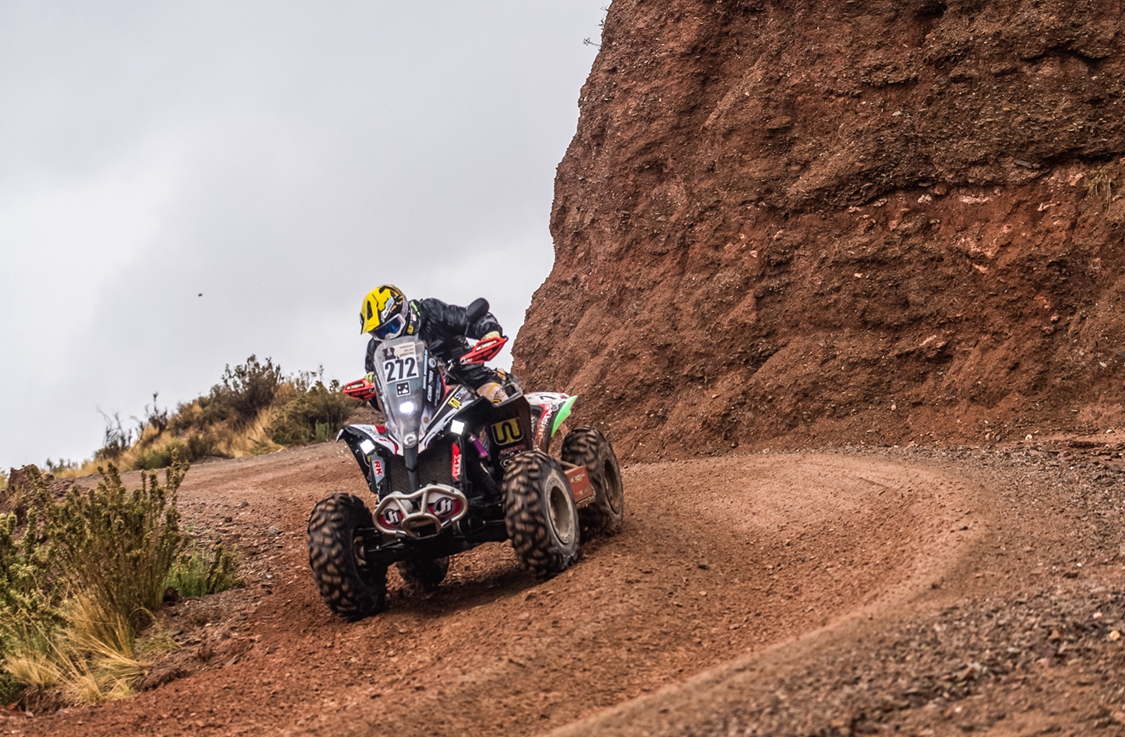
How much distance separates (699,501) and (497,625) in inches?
147

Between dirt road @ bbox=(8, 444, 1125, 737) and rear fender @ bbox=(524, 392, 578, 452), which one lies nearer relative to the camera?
dirt road @ bbox=(8, 444, 1125, 737)

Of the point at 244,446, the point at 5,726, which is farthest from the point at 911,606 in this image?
the point at 244,446

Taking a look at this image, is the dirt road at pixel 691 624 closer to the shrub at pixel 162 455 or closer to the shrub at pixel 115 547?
the shrub at pixel 115 547

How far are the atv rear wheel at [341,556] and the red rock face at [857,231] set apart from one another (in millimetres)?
6372

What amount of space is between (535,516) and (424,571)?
188 centimetres

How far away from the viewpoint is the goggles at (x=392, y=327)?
7.64 meters

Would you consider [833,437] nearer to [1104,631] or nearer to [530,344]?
[530,344]

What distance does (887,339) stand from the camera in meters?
12.4

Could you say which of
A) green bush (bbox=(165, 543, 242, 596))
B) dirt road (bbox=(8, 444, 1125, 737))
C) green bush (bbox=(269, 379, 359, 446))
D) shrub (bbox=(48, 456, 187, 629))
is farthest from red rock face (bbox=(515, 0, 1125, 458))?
green bush (bbox=(269, 379, 359, 446))

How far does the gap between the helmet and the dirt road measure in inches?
74.3

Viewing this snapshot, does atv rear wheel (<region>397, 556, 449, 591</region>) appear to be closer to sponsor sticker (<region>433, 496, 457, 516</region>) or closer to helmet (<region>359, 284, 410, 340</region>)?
sponsor sticker (<region>433, 496, 457, 516</region>)

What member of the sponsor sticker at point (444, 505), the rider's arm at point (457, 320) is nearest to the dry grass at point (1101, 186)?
the rider's arm at point (457, 320)

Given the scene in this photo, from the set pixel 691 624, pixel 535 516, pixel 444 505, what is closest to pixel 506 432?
pixel 444 505

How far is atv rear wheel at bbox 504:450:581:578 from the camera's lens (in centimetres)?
667
